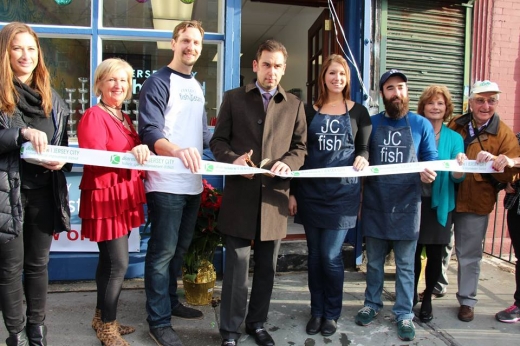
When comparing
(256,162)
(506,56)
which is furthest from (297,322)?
(506,56)

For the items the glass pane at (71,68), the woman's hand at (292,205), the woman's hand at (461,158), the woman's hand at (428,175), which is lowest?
the woman's hand at (292,205)

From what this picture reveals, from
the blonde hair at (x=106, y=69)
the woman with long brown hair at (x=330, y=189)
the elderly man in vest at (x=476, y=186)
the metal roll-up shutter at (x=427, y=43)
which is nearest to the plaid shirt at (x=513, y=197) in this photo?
the elderly man in vest at (x=476, y=186)

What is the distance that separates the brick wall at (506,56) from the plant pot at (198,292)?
3.47m

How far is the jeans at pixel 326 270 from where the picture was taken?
324 centimetres

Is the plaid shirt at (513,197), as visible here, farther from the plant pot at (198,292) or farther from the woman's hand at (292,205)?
the plant pot at (198,292)

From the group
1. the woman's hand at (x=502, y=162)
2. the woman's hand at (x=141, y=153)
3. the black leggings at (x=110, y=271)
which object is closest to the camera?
the woman's hand at (x=141, y=153)

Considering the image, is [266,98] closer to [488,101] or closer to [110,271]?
[110,271]

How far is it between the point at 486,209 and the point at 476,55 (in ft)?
7.92

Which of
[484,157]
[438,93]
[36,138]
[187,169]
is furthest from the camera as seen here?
[438,93]

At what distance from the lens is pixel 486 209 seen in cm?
351

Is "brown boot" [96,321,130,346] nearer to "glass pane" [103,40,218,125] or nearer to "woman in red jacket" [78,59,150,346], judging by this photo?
"woman in red jacket" [78,59,150,346]

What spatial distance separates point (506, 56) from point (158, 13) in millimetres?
4039

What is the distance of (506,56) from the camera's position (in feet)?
17.1

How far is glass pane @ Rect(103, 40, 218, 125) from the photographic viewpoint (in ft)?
14.8
